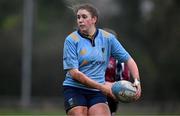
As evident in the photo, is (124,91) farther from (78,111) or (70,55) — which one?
(70,55)

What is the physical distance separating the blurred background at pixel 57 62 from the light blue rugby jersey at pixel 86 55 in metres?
26.0

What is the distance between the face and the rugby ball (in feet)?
2.88

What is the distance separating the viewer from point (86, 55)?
9.66 meters

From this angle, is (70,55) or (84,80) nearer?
(84,80)

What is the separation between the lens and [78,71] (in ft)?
31.2

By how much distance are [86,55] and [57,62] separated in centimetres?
3429

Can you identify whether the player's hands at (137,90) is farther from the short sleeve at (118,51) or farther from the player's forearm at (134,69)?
the short sleeve at (118,51)

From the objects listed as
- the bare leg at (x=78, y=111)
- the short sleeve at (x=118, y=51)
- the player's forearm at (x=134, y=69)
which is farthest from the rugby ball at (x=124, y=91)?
the short sleeve at (x=118, y=51)

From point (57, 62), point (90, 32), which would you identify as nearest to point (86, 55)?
point (90, 32)

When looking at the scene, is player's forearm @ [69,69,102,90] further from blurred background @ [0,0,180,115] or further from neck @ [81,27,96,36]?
blurred background @ [0,0,180,115]

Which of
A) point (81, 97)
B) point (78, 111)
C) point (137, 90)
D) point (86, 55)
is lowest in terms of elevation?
point (78, 111)

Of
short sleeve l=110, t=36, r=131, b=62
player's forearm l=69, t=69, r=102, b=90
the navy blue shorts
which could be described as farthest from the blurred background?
player's forearm l=69, t=69, r=102, b=90

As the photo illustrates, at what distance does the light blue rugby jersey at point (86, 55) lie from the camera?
962cm

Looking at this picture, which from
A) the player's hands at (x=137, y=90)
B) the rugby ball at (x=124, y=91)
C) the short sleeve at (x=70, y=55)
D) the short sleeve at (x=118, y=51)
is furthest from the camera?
the short sleeve at (x=118, y=51)
